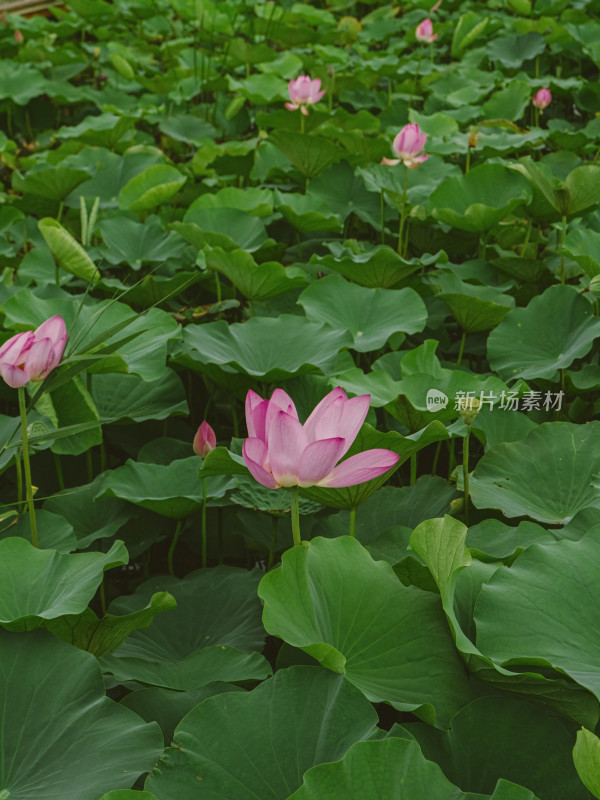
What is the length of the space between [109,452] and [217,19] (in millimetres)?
3251

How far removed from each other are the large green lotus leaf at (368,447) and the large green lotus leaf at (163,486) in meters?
0.21

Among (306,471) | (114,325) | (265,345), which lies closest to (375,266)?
(265,345)

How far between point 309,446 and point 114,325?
2.38 feet

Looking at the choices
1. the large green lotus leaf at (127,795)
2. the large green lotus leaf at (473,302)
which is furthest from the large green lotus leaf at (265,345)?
the large green lotus leaf at (127,795)

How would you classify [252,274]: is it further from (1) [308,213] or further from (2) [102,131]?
(2) [102,131]

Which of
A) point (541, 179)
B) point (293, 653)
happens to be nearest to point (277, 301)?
point (541, 179)

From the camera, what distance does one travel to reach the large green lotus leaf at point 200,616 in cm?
99

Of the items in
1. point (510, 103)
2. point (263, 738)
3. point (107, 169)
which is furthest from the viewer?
point (510, 103)

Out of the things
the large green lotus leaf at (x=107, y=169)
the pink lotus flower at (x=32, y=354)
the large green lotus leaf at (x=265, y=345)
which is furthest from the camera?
the large green lotus leaf at (x=107, y=169)

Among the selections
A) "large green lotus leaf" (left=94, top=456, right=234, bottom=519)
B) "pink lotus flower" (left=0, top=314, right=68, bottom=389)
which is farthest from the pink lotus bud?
"pink lotus flower" (left=0, top=314, right=68, bottom=389)

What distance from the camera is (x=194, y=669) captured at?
0.90 m

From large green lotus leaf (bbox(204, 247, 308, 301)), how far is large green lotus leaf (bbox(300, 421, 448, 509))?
596 millimetres

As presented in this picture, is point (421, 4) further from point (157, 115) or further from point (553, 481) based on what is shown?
point (553, 481)

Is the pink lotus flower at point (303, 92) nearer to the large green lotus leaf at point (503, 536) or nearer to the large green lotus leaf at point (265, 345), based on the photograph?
the large green lotus leaf at point (265, 345)
